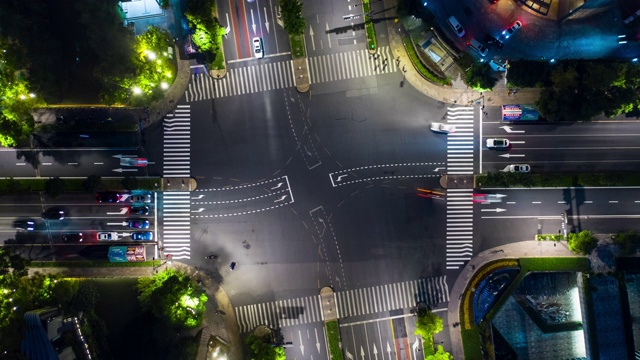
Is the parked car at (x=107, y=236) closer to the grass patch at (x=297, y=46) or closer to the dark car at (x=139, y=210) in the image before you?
the dark car at (x=139, y=210)

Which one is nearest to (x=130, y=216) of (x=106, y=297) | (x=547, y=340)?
(x=106, y=297)

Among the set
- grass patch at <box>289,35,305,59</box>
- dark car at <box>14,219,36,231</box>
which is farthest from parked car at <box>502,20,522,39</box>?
dark car at <box>14,219,36,231</box>

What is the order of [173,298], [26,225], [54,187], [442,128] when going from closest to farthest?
1. [173,298]
2. [54,187]
3. [442,128]
4. [26,225]

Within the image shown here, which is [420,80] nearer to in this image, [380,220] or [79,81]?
[380,220]

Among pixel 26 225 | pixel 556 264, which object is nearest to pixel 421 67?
pixel 556 264

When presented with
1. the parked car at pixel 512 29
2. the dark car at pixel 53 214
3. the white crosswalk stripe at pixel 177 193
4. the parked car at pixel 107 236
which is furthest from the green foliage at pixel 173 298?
the parked car at pixel 512 29

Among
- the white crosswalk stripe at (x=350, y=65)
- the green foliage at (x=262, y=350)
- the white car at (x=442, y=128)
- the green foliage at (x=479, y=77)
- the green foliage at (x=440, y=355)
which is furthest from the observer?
the white crosswalk stripe at (x=350, y=65)

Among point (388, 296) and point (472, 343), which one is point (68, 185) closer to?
point (388, 296)
